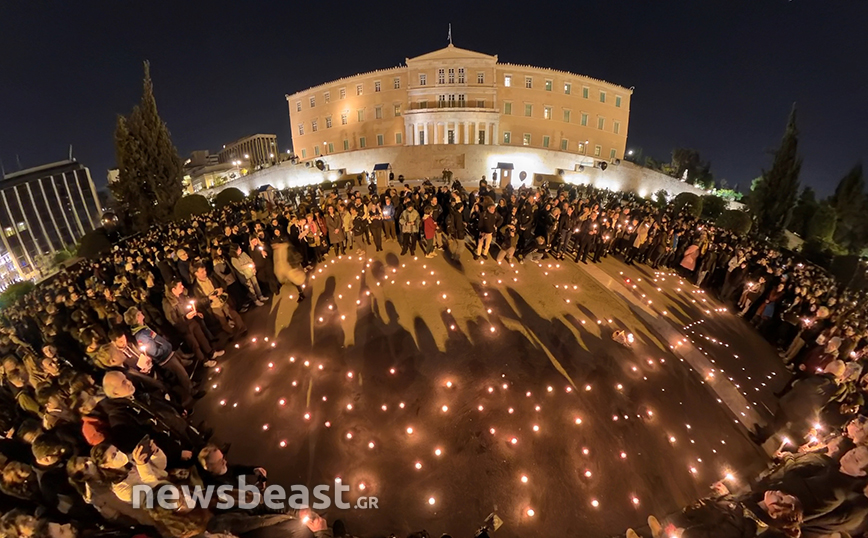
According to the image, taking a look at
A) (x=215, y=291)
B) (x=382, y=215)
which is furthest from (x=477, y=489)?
(x=382, y=215)

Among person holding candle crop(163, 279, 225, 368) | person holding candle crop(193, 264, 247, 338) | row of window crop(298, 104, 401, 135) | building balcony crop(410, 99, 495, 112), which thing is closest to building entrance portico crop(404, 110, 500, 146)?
building balcony crop(410, 99, 495, 112)

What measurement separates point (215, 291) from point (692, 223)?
21.4 m

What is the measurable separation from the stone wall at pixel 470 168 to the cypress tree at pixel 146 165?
16.2 metres

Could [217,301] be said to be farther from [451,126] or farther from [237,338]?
[451,126]

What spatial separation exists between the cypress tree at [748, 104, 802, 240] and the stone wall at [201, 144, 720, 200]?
810 centimetres

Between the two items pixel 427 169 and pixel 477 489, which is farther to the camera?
pixel 427 169

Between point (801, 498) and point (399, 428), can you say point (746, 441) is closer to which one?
point (801, 498)

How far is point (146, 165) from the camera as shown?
30531mm

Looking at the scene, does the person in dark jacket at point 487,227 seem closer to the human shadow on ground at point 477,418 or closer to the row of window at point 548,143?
the human shadow on ground at point 477,418

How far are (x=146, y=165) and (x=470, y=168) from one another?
33.6 meters

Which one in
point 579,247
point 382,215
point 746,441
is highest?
point 382,215

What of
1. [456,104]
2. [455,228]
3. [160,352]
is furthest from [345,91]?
[160,352]

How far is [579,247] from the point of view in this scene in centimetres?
1409

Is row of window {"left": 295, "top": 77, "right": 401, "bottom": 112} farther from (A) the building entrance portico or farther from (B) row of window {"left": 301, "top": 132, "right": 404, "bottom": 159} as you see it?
(A) the building entrance portico
